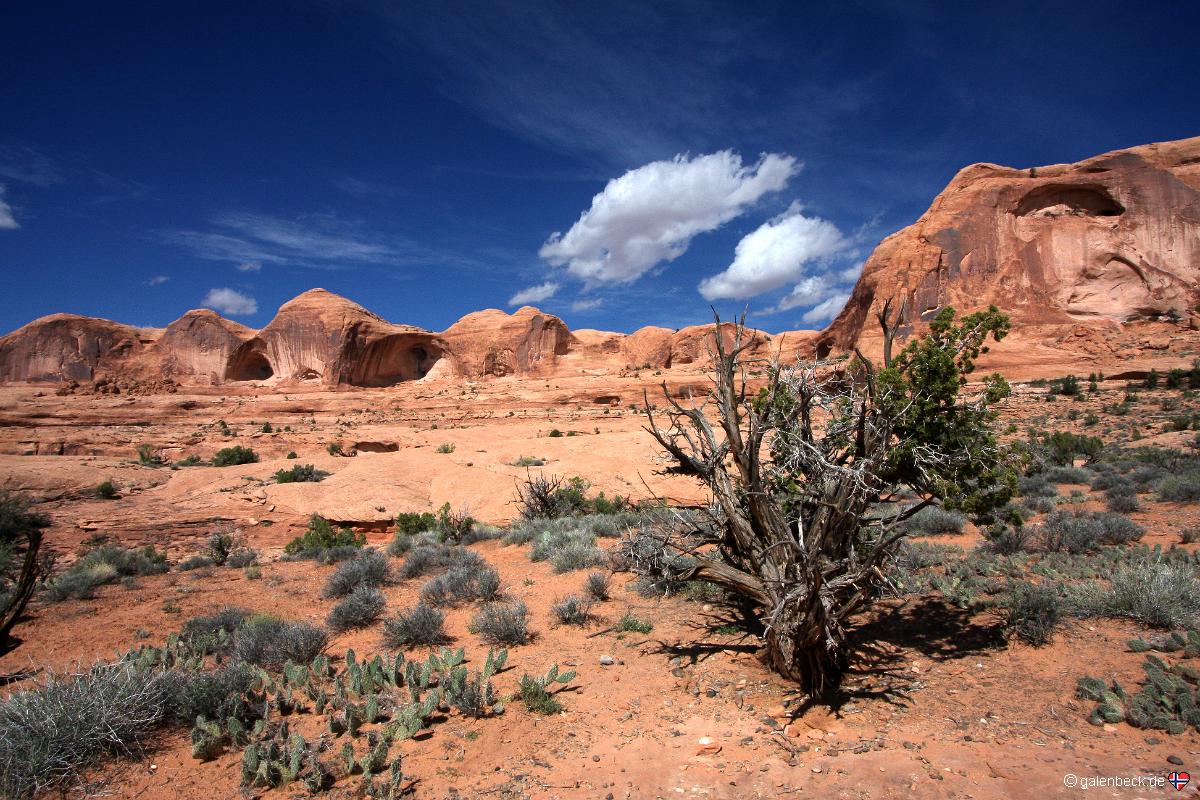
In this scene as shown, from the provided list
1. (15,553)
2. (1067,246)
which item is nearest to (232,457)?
(15,553)

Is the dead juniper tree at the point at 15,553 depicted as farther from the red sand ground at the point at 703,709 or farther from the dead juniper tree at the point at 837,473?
the dead juniper tree at the point at 837,473

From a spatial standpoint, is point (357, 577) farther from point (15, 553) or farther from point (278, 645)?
point (15, 553)

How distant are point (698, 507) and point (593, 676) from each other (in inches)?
76.2

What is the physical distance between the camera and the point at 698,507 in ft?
18.2

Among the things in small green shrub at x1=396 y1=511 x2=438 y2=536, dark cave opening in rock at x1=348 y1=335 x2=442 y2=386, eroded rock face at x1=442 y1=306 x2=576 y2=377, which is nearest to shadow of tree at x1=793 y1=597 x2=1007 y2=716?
small green shrub at x1=396 y1=511 x2=438 y2=536

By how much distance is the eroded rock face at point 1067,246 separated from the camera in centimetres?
3378

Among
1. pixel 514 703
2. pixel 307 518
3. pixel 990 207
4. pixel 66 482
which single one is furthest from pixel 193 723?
pixel 990 207

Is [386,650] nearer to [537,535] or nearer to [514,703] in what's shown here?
[514,703]

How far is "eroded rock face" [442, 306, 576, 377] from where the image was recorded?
51969 mm

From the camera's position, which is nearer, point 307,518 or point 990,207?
point 307,518

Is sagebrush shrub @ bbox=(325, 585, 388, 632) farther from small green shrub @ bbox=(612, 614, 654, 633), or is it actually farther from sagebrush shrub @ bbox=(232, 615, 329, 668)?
small green shrub @ bbox=(612, 614, 654, 633)

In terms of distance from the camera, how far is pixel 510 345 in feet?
172

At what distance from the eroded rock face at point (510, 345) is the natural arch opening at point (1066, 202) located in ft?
122

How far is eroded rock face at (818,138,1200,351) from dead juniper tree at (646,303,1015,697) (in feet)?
107
